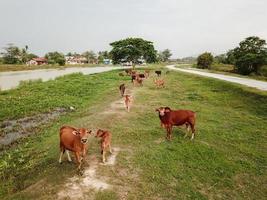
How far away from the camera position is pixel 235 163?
9.98 metres

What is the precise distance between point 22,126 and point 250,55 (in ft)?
145

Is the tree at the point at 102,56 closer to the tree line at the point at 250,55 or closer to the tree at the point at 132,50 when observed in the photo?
the tree at the point at 132,50

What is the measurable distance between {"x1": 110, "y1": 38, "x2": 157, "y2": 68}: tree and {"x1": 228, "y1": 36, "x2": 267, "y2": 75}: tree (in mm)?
17807

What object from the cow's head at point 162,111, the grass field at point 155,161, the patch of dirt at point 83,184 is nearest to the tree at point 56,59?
the grass field at point 155,161

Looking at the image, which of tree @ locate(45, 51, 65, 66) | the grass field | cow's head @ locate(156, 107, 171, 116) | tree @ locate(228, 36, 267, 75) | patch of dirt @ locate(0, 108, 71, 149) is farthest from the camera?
tree @ locate(45, 51, 65, 66)

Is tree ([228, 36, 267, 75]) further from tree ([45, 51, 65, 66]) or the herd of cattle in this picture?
tree ([45, 51, 65, 66])

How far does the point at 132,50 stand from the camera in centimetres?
5888

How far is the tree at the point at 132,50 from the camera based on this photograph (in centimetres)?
5891

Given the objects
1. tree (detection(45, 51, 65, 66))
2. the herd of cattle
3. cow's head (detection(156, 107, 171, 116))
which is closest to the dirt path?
the herd of cattle

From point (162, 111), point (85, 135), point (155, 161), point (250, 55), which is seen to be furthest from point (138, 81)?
point (250, 55)

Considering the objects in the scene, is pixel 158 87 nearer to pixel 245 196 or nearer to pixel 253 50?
pixel 245 196

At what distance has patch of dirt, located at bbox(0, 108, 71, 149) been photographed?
14266 millimetres

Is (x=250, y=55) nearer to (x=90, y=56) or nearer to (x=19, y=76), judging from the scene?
(x=19, y=76)

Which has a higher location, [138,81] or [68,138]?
[68,138]
